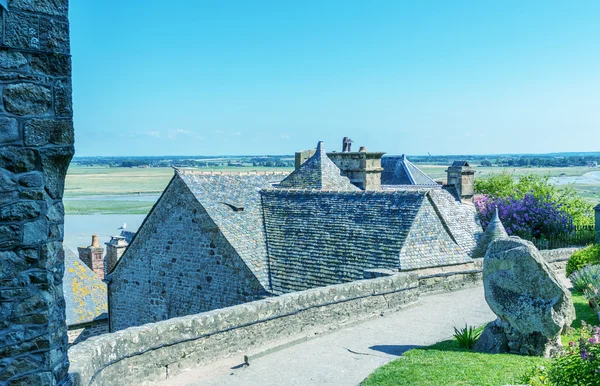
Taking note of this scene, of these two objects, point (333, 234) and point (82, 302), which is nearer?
point (333, 234)

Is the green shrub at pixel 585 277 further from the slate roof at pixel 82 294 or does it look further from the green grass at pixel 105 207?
the green grass at pixel 105 207

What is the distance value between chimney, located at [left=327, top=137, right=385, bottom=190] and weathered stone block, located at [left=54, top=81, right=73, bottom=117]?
20.5 meters

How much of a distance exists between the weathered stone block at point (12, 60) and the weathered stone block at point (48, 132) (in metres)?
0.47

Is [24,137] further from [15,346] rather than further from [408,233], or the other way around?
[408,233]

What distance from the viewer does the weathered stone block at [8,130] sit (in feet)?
15.3

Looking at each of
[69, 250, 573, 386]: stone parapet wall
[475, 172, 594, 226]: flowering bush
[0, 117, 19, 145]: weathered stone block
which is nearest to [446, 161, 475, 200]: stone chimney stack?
[475, 172, 594, 226]: flowering bush

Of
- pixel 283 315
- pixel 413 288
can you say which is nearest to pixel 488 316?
pixel 413 288

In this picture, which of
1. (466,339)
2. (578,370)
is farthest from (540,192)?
(578,370)

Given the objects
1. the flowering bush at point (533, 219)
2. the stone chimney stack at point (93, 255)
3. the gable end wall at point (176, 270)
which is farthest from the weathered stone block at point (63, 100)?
the flowering bush at point (533, 219)

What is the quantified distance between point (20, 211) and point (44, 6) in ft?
5.87

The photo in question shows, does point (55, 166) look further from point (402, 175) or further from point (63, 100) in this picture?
point (402, 175)

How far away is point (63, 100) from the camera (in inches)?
195

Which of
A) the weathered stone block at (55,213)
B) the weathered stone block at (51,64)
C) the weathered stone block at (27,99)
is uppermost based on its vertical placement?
the weathered stone block at (51,64)

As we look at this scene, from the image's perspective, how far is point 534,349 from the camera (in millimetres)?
9570
